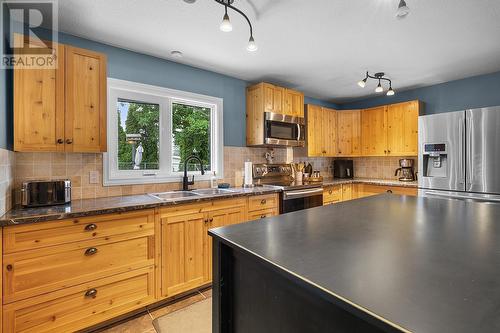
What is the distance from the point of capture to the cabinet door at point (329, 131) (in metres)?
4.39

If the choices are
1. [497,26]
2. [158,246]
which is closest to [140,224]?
[158,246]

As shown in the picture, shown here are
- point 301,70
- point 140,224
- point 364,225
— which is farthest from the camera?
point 301,70

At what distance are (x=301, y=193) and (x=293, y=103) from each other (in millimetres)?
1405

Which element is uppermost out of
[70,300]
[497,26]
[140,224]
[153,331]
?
[497,26]

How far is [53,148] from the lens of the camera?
192 cm

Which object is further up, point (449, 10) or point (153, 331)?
point (449, 10)

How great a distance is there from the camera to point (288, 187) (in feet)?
10.2

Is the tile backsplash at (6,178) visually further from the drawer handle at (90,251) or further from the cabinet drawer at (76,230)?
the drawer handle at (90,251)

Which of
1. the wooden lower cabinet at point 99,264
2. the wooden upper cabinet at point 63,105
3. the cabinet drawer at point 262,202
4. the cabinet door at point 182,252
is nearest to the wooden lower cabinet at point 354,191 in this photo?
the cabinet drawer at point 262,202

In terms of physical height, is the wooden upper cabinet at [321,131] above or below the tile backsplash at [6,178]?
above

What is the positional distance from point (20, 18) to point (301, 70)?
2.83 metres

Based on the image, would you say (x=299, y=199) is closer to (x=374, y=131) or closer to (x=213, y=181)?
(x=213, y=181)

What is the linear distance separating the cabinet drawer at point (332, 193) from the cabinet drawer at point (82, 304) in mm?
2641

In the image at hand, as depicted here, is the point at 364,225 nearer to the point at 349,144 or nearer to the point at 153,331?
the point at 153,331
